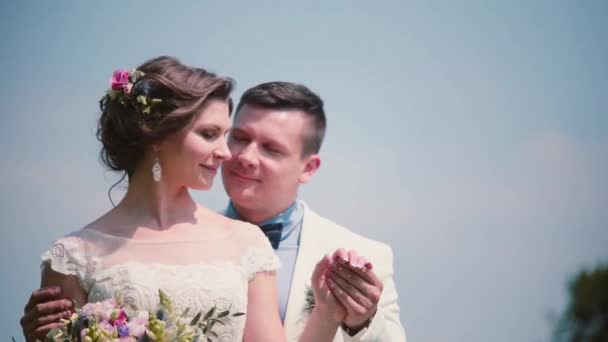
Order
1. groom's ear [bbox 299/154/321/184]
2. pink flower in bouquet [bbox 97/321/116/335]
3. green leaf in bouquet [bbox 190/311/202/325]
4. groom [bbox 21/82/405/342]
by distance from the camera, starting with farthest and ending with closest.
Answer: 1. groom's ear [bbox 299/154/321/184]
2. groom [bbox 21/82/405/342]
3. green leaf in bouquet [bbox 190/311/202/325]
4. pink flower in bouquet [bbox 97/321/116/335]

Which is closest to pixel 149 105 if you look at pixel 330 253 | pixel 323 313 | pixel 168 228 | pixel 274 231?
pixel 168 228

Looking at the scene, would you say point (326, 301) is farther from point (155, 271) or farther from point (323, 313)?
point (155, 271)

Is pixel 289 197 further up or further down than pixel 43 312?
further up

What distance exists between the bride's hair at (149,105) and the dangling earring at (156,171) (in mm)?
122

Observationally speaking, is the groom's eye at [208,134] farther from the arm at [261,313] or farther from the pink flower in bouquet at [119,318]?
the pink flower in bouquet at [119,318]

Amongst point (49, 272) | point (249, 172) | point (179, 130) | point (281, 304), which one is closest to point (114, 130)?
point (179, 130)

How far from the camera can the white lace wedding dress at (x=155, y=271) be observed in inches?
147

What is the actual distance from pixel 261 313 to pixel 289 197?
5.73 ft

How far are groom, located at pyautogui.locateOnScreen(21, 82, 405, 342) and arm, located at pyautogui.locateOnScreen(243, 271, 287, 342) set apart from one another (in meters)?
0.76

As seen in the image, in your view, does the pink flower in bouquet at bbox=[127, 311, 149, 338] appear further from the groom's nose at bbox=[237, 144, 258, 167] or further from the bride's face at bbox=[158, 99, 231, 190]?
the groom's nose at bbox=[237, 144, 258, 167]

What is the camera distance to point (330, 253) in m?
5.57

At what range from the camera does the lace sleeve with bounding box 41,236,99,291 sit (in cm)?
380

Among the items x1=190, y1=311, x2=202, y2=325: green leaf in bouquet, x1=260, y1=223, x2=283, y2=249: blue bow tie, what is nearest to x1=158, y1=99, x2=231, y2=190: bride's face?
x1=190, y1=311, x2=202, y2=325: green leaf in bouquet

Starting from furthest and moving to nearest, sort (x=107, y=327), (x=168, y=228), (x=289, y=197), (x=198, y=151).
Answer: (x=289, y=197)
(x=168, y=228)
(x=198, y=151)
(x=107, y=327)
